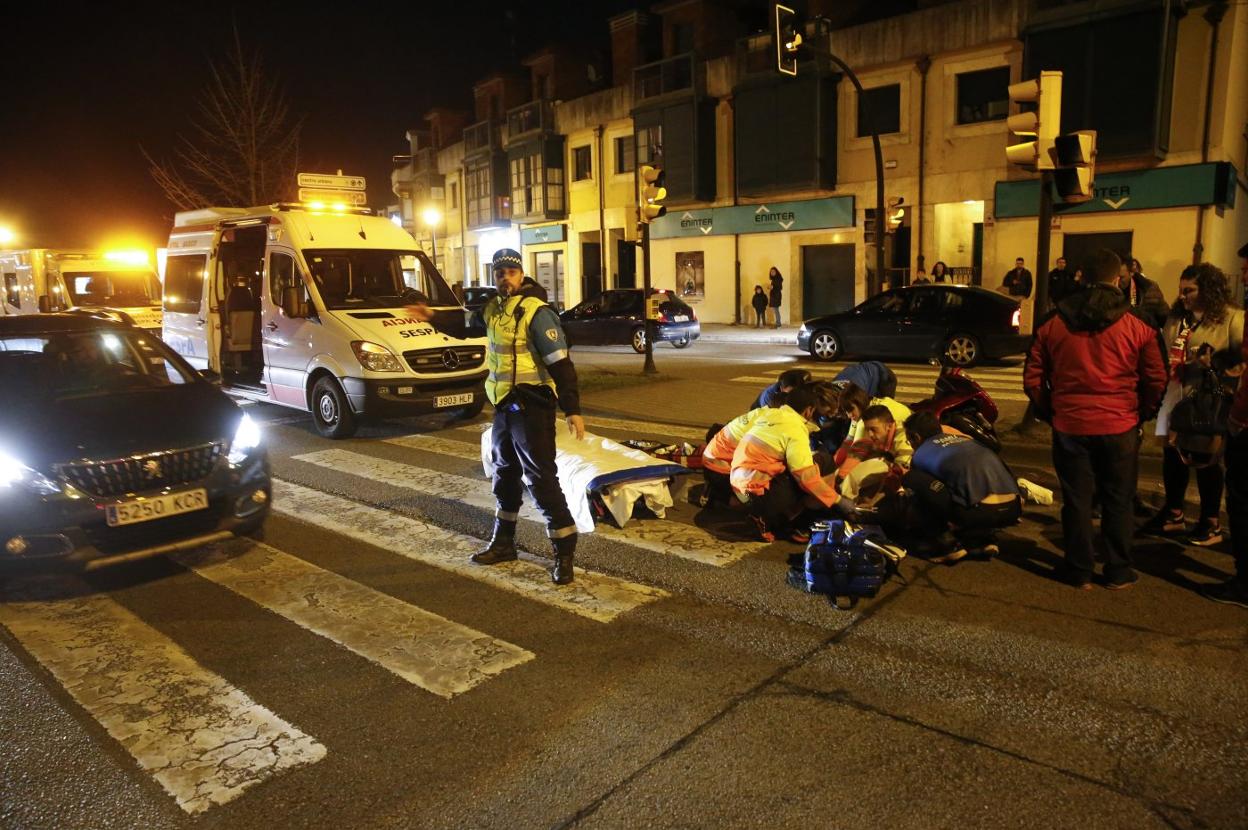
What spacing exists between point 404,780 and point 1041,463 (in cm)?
675

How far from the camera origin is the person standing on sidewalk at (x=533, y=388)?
5.11 meters

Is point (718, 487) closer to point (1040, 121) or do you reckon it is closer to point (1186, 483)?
point (1186, 483)

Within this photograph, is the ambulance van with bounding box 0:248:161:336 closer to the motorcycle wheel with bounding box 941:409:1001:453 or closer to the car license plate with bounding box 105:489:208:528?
the car license plate with bounding box 105:489:208:528

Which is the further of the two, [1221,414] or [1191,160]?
[1191,160]

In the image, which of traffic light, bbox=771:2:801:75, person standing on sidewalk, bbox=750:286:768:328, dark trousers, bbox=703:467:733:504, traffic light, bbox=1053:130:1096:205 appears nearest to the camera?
dark trousers, bbox=703:467:733:504

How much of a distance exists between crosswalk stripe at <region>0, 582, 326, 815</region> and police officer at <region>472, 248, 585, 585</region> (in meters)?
1.95

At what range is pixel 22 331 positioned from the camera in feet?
21.7

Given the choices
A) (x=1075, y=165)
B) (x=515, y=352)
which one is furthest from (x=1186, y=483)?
(x=515, y=352)

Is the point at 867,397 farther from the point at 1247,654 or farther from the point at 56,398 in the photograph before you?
the point at 56,398

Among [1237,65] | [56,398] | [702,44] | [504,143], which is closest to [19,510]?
[56,398]

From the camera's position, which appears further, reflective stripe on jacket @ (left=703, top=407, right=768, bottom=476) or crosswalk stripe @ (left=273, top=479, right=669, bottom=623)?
reflective stripe on jacket @ (left=703, top=407, right=768, bottom=476)

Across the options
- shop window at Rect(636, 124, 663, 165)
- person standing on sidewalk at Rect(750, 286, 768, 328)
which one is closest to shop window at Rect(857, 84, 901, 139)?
person standing on sidewalk at Rect(750, 286, 768, 328)

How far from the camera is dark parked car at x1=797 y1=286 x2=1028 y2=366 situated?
1534 cm

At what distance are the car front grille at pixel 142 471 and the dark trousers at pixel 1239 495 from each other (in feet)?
19.1
